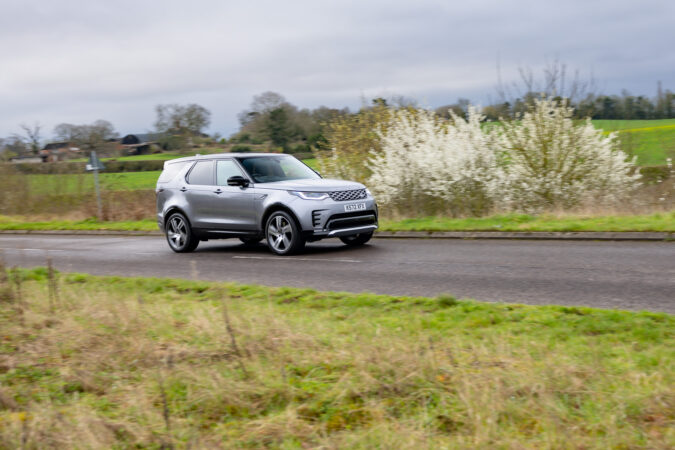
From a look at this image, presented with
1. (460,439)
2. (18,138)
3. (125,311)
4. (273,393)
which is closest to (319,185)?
(125,311)

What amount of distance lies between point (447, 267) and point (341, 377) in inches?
236

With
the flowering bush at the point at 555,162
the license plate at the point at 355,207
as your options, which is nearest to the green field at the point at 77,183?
the flowering bush at the point at 555,162

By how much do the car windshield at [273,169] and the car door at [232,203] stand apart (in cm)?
22

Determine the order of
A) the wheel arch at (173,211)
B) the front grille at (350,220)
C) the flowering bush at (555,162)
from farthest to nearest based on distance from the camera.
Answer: the flowering bush at (555,162)
the wheel arch at (173,211)
the front grille at (350,220)

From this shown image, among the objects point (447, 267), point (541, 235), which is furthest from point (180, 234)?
point (541, 235)

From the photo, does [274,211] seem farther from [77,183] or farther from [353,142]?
[77,183]

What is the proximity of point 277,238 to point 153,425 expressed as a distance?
9.05 metres

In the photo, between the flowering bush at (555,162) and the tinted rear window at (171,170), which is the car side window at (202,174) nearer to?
the tinted rear window at (171,170)

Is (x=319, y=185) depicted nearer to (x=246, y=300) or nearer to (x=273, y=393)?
(x=246, y=300)

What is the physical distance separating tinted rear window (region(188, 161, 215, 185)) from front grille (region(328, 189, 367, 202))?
2.84 meters

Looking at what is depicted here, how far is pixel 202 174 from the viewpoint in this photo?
14.5m

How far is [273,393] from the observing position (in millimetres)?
4875

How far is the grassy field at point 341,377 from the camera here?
13.4 ft

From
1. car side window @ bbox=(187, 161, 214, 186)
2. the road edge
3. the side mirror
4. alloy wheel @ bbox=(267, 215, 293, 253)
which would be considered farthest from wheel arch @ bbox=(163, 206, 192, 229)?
the road edge
